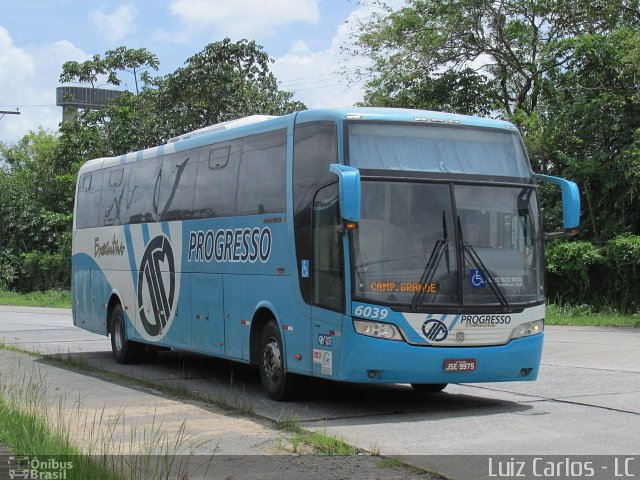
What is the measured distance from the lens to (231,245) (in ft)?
42.0

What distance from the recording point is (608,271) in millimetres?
29125

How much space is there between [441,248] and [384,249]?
636mm

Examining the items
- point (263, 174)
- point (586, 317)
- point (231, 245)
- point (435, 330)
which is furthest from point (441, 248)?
point (586, 317)

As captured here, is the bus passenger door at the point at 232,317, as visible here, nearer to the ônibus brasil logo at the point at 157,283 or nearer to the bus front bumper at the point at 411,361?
the ônibus brasil logo at the point at 157,283

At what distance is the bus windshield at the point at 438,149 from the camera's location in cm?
1046

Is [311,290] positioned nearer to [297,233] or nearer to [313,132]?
[297,233]

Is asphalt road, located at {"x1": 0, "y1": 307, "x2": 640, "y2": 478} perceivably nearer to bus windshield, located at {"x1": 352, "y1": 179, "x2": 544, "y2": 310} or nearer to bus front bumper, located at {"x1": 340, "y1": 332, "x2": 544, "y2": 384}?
bus front bumper, located at {"x1": 340, "y1": 332, "x2": 544, "y2": 384}

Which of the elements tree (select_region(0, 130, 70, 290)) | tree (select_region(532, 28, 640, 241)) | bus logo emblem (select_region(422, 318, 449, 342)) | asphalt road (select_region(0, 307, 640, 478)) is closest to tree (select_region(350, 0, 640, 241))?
tree (select_region(532, 28, 640, 241))

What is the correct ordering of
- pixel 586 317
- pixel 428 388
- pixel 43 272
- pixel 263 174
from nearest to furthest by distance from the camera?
pixel 263 174 → pixel 428 388 → pixel 586 317 → pixel 43 272

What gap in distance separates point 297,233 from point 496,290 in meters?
2.37

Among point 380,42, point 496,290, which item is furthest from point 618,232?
point 496,290

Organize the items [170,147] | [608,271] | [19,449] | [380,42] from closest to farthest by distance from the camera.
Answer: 1. [19,449]
2. [170,147]
3. [608,271]
4. [380,42]

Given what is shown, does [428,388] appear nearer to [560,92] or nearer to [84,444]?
[84,444]

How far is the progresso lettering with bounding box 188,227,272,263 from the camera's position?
469 inches
